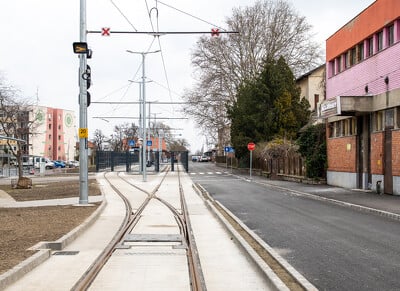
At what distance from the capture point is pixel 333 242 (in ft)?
35.2

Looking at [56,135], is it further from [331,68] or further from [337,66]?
[337,66]

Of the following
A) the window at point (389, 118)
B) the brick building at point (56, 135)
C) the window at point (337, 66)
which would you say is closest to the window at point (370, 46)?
the window at point (389, 118)

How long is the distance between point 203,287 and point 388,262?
3.39 metres

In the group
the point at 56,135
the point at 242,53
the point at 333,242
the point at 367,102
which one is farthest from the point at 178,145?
the point at 333,242

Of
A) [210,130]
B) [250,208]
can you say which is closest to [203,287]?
[250,208]

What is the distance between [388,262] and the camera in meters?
8.57

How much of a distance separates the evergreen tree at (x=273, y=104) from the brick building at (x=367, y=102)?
53.2 ft

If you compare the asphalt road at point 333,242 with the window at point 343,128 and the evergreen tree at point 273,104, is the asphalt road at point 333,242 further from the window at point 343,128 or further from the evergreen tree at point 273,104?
the evergreen tree at point 273,104

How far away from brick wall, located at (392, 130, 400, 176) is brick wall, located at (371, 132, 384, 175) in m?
1.20

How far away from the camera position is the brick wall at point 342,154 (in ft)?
89.6

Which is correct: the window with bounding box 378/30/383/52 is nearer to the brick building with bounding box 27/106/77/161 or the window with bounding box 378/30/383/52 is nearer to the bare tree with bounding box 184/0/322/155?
the bare tree with bounding box 184/0/322/155

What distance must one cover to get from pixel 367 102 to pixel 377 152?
2387 millimetres

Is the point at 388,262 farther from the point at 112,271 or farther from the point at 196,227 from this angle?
the point at 196,227

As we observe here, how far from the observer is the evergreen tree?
47.5 metres
